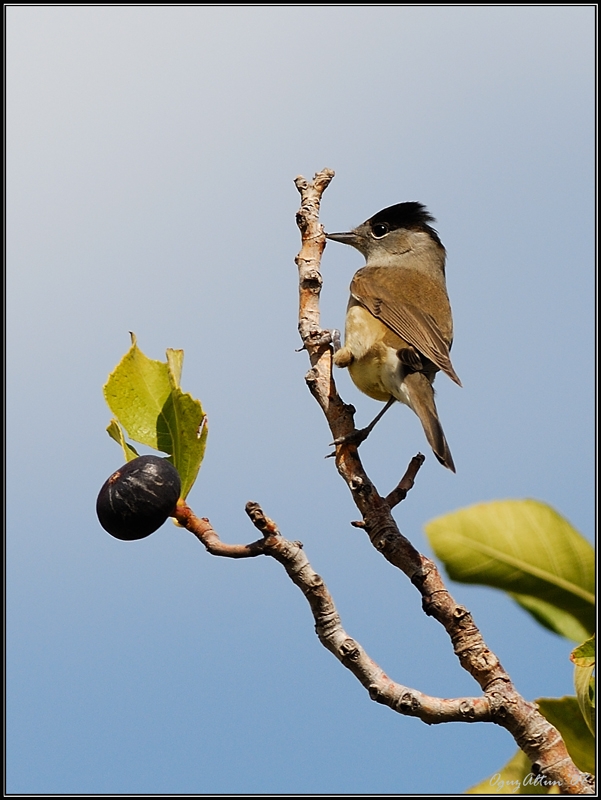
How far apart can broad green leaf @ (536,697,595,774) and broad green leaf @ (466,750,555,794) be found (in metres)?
0.16

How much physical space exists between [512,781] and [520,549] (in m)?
0.83

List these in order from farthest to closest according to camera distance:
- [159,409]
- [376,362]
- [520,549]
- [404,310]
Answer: [404,310], [376,362], [159,409], [520,549]

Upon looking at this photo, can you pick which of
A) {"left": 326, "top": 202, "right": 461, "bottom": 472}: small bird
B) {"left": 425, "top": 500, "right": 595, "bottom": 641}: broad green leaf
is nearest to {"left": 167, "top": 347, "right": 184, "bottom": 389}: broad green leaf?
{"left": 425, "top": 500, "right": 595, "bottom": 641}: broad green leaf

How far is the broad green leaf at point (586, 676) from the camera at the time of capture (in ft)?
8.43

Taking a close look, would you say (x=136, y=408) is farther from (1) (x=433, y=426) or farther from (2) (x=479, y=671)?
(1) (x=433, y=426)

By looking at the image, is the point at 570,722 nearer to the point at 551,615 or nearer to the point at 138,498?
the point at 551,615

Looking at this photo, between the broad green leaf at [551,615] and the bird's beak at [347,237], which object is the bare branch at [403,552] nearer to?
the broad green leaf at [551,615]

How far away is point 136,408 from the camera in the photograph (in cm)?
297

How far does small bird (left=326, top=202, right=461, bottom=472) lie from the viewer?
540 cm

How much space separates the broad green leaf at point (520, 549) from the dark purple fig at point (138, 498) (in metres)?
0.91

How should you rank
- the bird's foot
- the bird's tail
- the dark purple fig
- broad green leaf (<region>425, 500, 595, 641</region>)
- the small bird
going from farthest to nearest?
the small bird < the bird's tail < the bird's foot < broad green leaf (<region>425, 500, 595, 641</region>) < the dark purple fig

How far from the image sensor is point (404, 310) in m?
6.12

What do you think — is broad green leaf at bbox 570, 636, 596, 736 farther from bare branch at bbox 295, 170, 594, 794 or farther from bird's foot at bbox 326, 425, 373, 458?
bird's foot at bbox 326, 425, 373, 458

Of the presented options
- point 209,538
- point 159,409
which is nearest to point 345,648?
point 209,538
